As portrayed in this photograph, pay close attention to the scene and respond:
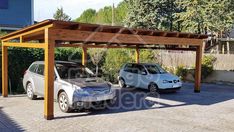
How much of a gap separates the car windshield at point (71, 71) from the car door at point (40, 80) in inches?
30.9

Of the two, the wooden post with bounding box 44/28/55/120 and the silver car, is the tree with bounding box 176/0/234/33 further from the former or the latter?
the wooden post with bounding box 44/28/55/120

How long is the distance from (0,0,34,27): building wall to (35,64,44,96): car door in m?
10.8

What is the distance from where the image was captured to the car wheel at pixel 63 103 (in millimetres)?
10234

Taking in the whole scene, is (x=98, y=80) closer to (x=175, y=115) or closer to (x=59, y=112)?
(x=59, y=112)

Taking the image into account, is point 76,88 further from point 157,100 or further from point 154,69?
point 154,69

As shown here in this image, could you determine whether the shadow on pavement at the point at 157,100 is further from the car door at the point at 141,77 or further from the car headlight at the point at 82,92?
the car headlight at the point at 82,92

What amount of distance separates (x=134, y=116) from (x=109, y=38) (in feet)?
9.30

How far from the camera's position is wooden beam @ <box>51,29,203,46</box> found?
9723 mm

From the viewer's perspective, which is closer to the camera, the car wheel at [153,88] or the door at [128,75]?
the car wheel at [153,88]

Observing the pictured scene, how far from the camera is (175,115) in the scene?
33.0 feet

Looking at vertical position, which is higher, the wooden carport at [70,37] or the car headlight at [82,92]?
the wooden carport at [70,37]

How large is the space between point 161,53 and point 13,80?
1234 centimetres

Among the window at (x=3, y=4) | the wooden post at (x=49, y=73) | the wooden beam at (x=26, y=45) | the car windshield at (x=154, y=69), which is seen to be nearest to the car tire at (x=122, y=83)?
→ the car windshield at (x=154, y=69)

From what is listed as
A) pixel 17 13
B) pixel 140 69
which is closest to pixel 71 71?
pixel 140 69
